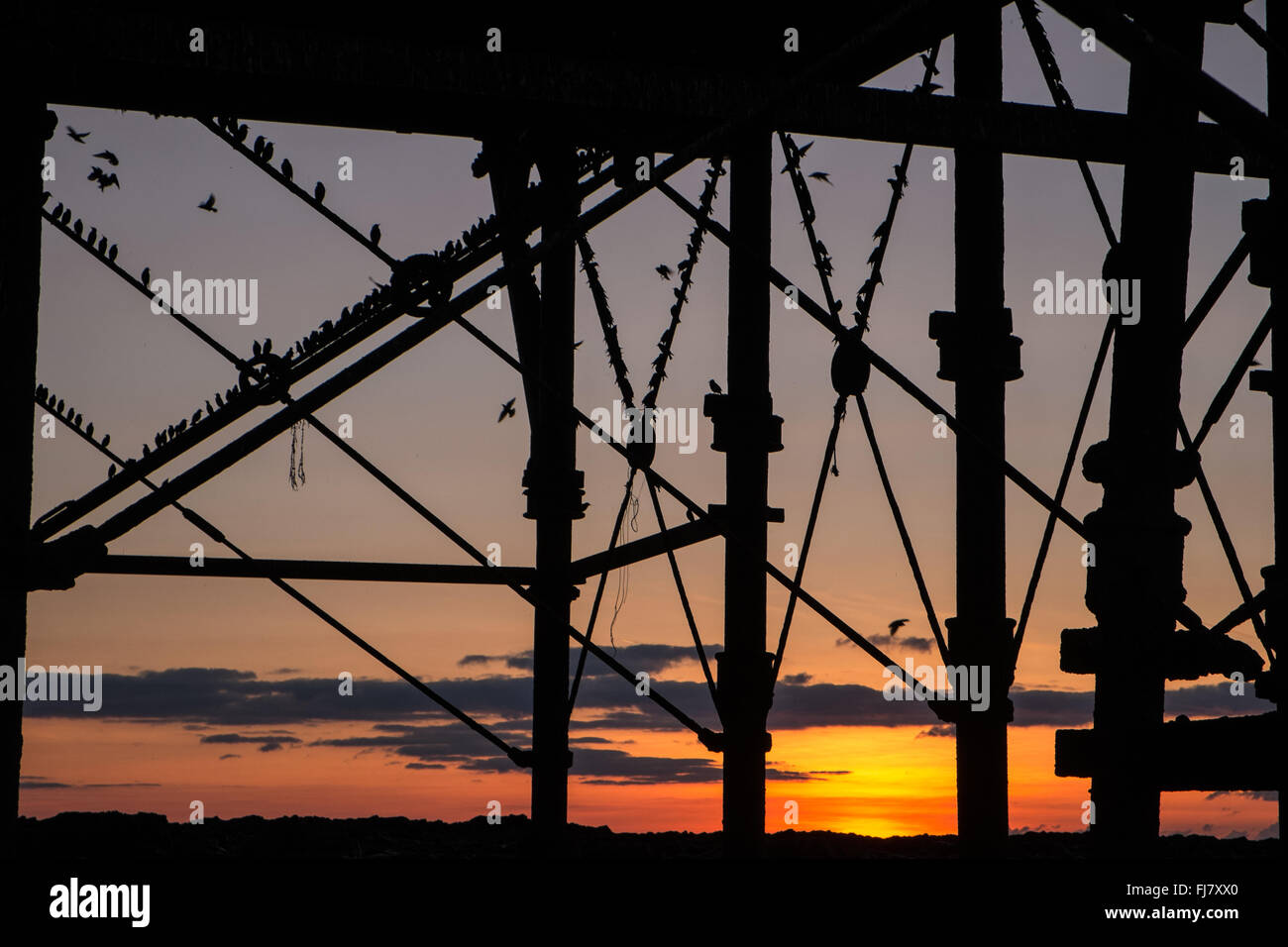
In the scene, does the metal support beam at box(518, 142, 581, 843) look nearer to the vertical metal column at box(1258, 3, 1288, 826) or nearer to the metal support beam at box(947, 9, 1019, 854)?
the metal support beam at box(947, 9, 1019, 854)

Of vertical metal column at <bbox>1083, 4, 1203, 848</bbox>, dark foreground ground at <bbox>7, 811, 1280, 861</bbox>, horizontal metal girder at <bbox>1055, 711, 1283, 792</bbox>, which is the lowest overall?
dark foreground ground at <bbox>7, 811, 1280, 861</bbox>

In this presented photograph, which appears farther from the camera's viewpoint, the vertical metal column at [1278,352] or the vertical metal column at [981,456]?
the vertical metal column at [981,456]

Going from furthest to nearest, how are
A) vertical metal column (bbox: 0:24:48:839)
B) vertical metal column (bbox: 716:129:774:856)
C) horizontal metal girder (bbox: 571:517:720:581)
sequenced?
horizontal metal girder (bbox: 571:517:720:581), vertical metal column (bbox: 716:129:774:856), vertical metal column (bbox: 0:24:48:839)

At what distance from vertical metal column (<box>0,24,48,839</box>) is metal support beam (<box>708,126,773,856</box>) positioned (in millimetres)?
3402

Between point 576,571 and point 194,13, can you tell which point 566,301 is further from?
point 194,13

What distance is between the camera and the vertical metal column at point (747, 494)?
8.25 m

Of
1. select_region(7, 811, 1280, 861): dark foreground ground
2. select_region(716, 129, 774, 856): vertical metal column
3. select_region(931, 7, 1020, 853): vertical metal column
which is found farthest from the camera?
select_region(7, 811, 1280, 861): dark foreground ground

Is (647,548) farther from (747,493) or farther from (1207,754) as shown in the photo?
(1207,754)

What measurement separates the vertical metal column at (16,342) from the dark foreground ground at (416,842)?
3901 millimetres

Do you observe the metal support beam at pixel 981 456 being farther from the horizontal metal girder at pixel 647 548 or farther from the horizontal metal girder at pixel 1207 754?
the horizontal metal girder at pixel 1207 754

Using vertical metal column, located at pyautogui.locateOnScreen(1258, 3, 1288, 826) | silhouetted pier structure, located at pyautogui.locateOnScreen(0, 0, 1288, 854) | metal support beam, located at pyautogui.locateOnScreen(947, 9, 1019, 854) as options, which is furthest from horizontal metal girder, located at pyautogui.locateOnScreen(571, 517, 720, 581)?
vertical metal column, located at pyautogui.locateOnScreen(1258, 3, 1288, 826)

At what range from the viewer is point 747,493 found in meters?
8.25

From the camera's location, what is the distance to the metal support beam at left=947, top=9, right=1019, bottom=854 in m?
7.32
